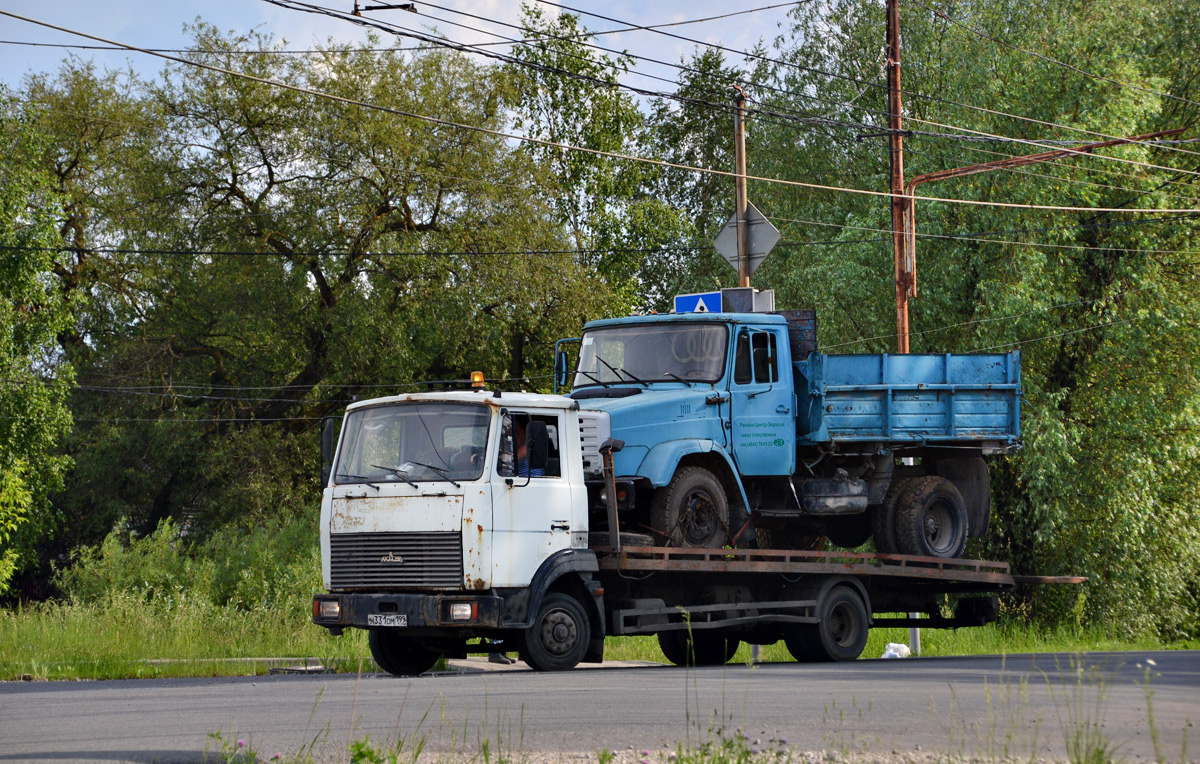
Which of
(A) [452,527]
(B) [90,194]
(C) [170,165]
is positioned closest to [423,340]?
(C) [170,165]

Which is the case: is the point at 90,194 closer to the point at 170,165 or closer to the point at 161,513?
the point at 170,165

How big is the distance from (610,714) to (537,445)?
16.1 feet

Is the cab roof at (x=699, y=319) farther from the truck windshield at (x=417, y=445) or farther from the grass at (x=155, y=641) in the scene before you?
the grass at (x=155, y=641)

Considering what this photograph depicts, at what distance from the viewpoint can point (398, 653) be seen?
13914 millimetres

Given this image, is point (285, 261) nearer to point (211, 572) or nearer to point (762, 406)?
point (211, 572)

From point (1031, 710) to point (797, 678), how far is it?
3477 mm

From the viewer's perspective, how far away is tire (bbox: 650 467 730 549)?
13.8m

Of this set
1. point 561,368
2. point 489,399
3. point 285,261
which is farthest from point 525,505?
point 285,261

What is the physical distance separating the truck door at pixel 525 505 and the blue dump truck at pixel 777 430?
55 centimetres

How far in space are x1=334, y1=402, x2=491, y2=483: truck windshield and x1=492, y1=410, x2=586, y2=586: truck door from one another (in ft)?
0.88

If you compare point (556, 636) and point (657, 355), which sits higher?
point (657, 355)

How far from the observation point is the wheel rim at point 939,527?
16.4 meters

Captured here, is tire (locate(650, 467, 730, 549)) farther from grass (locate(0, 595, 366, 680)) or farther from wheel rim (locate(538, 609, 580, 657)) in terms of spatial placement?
grass (locate(0, 595, 366, 680))

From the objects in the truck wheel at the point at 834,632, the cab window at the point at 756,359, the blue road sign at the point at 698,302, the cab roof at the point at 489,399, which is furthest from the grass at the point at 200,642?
the blue road sign at the point at 698,302
